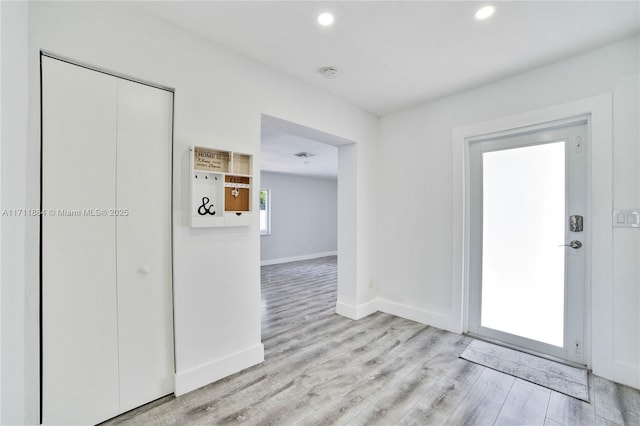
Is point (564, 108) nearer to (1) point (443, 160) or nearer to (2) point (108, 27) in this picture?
(1) point (443, 160)

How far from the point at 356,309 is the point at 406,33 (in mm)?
2882

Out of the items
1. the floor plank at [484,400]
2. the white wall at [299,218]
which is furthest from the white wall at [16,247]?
the white wall at [299,218]

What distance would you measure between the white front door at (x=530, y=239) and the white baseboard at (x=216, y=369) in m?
2.29

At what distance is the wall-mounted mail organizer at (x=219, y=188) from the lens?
78.0 inches

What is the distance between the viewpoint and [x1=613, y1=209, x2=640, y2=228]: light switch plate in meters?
2.01

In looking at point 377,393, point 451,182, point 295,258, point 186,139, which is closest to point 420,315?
point 377,393

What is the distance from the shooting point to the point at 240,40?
2.09 metres

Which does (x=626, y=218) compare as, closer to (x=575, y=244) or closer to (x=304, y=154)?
(x=575, y=244)

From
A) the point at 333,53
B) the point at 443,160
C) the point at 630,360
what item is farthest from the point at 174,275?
the point at 630,360

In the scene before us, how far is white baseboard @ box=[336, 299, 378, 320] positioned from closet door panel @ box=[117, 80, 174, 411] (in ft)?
6.76

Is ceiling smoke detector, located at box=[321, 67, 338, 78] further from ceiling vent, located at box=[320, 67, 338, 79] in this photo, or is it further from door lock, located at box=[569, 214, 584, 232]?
door lock, located at box=[569, 214, 584, 232]

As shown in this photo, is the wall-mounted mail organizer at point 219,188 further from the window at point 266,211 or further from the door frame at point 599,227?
the window at point 266,211

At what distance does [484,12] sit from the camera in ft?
5.82

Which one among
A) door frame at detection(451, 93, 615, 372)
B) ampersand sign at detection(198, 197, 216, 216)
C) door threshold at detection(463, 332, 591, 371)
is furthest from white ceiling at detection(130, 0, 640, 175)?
door threshold at detection(463, 332, 591, 371)
